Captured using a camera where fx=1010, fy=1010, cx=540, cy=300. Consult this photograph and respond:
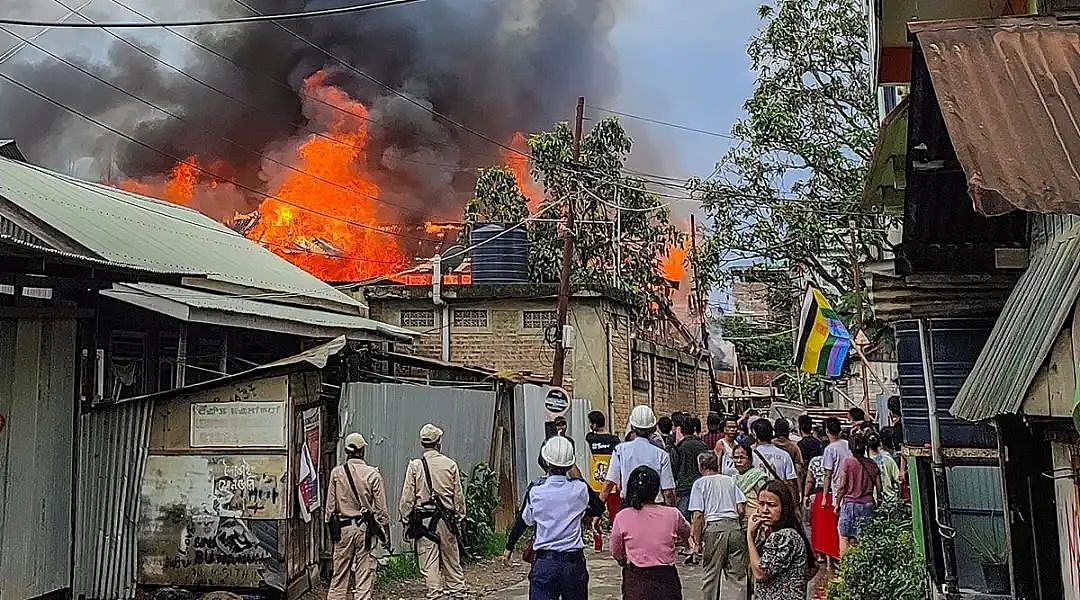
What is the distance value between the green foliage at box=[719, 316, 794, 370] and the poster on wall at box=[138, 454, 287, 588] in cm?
2922

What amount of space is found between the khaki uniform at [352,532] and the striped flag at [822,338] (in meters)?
6.49

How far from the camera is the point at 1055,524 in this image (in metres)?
5.07

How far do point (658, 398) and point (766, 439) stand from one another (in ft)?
48.0

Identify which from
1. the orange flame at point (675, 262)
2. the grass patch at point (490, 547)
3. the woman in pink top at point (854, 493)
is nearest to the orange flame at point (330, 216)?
the orange flame at point (675, 262)

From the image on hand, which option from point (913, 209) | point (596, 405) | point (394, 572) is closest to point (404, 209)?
point (596, 405)

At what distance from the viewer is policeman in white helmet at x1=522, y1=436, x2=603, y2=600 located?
7.29 m

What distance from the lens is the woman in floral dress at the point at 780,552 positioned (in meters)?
6.80

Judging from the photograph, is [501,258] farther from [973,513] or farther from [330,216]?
[973,513]

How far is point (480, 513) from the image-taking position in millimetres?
13242

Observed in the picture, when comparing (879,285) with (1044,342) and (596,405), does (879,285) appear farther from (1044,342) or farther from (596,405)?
A: (596,405)

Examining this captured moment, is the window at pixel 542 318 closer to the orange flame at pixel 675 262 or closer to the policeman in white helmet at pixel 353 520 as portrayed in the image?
the orange flame at pixel 675 262

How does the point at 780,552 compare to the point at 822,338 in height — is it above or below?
below

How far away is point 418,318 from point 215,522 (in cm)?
1088

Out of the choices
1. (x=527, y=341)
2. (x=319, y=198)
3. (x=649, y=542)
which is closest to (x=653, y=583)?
(x=649, y=542)
